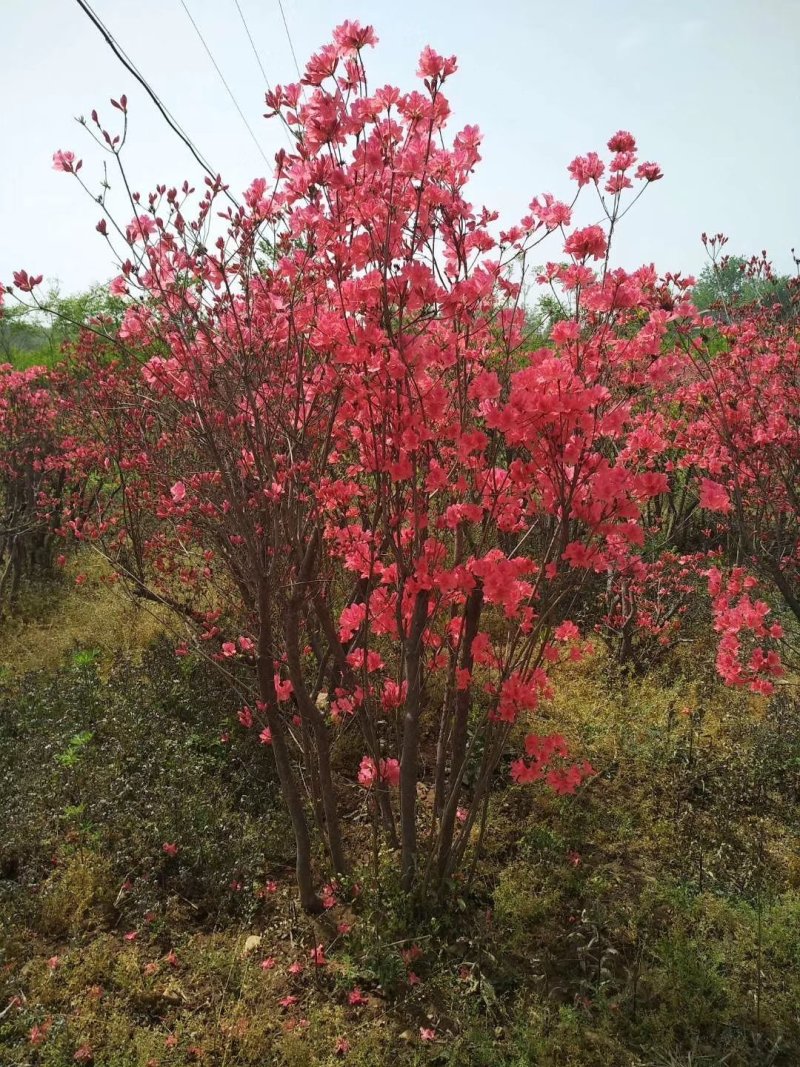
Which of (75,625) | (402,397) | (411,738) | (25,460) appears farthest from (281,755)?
(25,460)

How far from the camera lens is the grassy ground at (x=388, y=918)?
7.97ft

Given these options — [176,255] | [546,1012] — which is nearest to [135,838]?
[546,1012]

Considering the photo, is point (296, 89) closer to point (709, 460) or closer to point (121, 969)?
point (121, 969)

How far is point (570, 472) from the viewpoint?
244 centimetres

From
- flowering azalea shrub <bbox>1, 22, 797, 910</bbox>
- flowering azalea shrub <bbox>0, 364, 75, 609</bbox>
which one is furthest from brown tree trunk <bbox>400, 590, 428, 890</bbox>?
flowering azalea shrub <bbox>0, 364, 75, 609</bbox>

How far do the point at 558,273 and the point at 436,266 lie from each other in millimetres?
645

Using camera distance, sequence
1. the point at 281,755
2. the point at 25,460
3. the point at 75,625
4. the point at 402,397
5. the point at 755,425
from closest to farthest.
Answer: the point at 402,397, the point at 281,755, the point at 755,425, the point at 75,625, the point at 25,460

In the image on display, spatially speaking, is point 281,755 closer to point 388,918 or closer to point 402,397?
point 388,918

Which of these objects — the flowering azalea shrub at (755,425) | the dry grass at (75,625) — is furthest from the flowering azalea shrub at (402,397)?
the dry grass at (75,625)

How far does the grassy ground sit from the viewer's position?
2.43 meters

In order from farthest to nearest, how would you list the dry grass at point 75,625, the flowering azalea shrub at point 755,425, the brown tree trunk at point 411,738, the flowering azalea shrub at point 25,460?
1. the flowering azalea shrub at point 25,460
2. the dry grass at point 75,625
3. the flowering azalea shrub at point 755,425
4. the brown tree trunk at point 411,738

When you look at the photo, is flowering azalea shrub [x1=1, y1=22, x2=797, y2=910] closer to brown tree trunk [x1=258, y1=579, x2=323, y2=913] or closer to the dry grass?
brown tree trunk [x1=258, y1=579, x2=323, y2=913]

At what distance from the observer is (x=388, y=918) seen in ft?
9.37

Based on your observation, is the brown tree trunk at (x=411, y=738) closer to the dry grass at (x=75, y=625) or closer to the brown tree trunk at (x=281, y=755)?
the brown tree trunk at (x=281, y=755)
